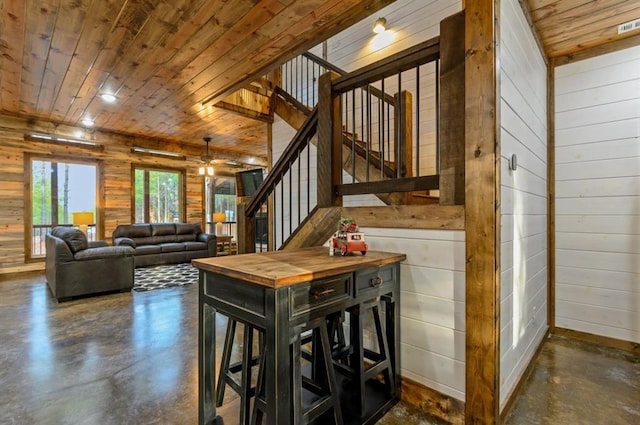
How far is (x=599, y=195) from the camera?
2.80 meters

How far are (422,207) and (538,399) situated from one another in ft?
4.73

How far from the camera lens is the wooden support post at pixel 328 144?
7.71 feet

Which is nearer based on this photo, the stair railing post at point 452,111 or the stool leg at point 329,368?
the stool leg at point 329,368

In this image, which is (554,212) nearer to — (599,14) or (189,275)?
(599,14)

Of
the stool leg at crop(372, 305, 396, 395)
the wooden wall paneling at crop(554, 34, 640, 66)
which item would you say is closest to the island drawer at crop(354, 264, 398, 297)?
the stool leg at crop(372, 305, 396, 395)

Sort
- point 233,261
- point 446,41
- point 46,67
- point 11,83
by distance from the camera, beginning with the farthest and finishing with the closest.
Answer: point 11,83, point 46,67, point 446,41, point 233,261

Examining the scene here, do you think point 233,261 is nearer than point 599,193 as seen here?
Yes

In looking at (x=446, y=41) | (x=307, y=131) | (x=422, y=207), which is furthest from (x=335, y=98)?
(x=422, y=207)

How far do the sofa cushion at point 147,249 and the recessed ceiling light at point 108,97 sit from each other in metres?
3.05

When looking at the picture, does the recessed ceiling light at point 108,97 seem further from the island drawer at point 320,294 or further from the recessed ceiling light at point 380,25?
the island drawer at point 320,294

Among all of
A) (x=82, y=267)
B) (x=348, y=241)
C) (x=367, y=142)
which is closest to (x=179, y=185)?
(x=82, y=267)

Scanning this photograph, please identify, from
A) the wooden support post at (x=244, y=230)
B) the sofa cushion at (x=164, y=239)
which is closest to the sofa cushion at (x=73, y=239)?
the sofa cushion at (x=164, y=239)

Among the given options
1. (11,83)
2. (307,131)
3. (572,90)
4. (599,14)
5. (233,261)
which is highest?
(11,83)

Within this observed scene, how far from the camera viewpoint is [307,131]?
8.28ft
